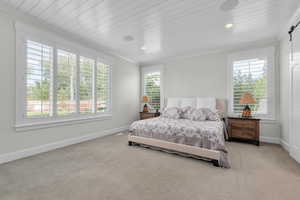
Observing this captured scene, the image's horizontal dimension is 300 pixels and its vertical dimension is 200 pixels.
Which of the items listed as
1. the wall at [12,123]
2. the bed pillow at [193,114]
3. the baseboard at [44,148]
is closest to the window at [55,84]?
the wall at [12,123]

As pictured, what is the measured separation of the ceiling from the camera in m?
2.34

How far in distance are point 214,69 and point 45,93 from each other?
473 cm

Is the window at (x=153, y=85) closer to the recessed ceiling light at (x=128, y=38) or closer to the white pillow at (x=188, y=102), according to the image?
the white pillow at (x=188, y=102)

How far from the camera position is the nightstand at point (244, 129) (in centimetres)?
356

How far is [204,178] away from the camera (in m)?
2.04

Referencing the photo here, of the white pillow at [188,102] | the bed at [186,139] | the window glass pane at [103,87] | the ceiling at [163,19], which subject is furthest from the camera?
the white pillow at [188,102]

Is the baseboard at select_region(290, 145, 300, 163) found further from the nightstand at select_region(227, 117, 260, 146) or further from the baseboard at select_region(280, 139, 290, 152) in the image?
the nightstand at select_region(227, 117, 260, 146)

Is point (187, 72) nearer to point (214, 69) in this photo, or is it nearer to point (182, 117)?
point (214, 69)

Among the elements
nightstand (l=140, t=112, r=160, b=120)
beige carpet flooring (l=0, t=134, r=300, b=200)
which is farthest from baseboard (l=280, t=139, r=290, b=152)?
nightstand (l=140, t=112, r=160, b=120)

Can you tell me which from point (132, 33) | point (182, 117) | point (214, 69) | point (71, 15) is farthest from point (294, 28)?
point (71, 15)

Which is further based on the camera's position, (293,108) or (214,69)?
(214,69)

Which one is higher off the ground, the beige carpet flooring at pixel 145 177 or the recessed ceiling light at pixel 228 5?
the recessed ceiling light at pixel 228 5

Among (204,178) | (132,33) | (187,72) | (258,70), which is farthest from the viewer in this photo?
(187,72)

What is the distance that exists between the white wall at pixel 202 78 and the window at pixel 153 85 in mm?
268
